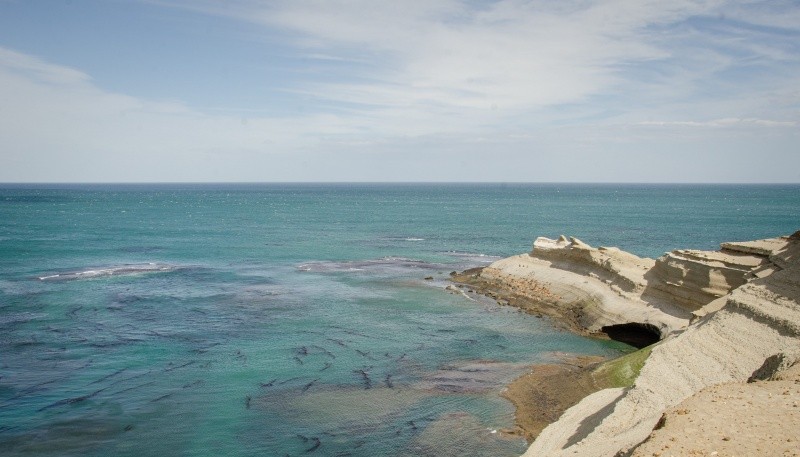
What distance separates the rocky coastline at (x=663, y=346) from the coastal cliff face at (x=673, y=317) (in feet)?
0.22

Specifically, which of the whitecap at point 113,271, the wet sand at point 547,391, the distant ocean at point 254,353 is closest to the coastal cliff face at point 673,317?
the wet sand at point 547,391

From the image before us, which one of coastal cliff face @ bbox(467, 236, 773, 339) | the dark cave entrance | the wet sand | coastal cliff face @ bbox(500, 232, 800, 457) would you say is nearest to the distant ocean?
the wet sand

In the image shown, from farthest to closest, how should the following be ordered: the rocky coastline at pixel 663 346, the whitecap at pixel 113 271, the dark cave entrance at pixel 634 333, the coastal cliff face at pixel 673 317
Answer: the whitecap at pixel 113 271, the dark cave entrance at pixel 634 333, the coastal cliff face at pixel 673 317, the rocky coastline at pixel 663 346

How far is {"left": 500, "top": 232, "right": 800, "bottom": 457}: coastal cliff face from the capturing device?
1881 cm

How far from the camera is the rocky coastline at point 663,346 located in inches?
572

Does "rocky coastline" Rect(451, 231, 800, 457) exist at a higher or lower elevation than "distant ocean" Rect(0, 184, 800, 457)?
higher

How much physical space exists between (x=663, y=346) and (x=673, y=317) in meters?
10.2

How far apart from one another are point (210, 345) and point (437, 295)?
21.3m

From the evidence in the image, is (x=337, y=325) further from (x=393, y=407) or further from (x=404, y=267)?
(x=404, y=267)

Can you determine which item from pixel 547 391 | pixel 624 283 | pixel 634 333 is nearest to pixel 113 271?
pixel 547 391

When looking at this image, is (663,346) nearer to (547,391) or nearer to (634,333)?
(547,391)

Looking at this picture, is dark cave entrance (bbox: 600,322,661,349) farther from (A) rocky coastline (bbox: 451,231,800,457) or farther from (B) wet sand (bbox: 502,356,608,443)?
(B) wet sand (bbox: 502,356,608,443)

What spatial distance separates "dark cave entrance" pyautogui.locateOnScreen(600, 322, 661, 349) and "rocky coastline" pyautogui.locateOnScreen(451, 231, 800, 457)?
8cm

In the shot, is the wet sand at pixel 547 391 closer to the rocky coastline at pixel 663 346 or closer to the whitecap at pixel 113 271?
the rocky coastline at pixel 663 346
